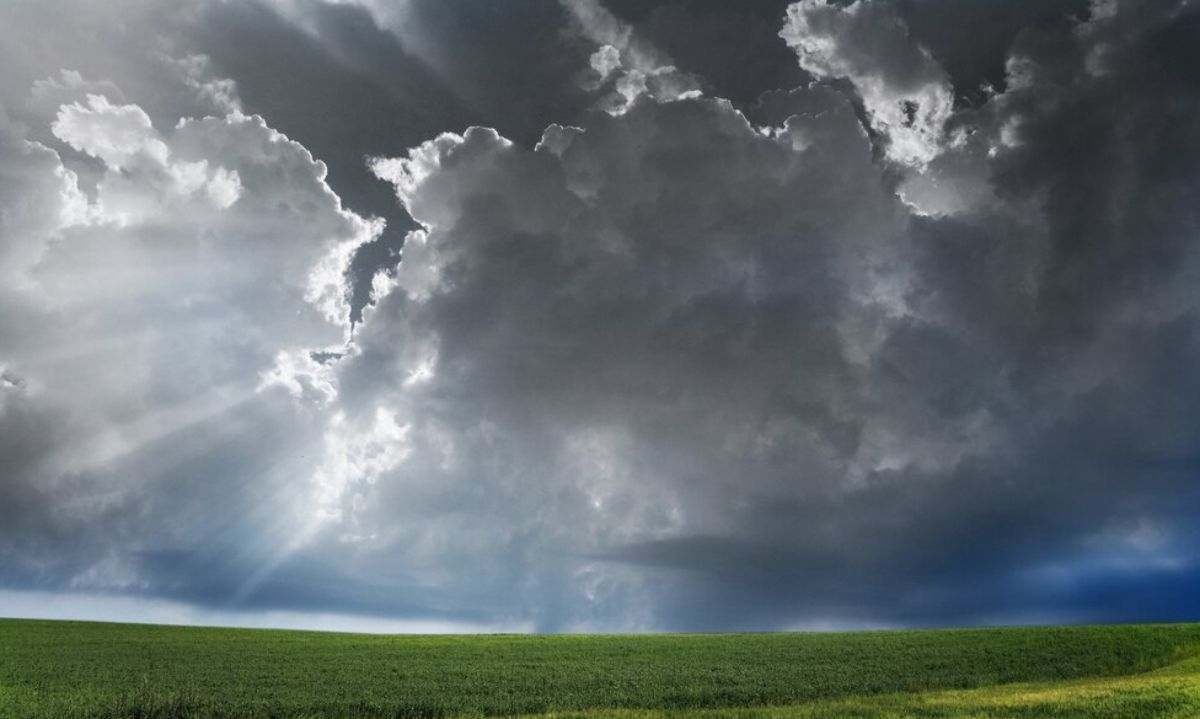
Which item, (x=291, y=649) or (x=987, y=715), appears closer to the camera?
(x=987, y=715)

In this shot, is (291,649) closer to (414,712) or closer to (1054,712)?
(414,712)

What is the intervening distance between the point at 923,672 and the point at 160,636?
5657cm

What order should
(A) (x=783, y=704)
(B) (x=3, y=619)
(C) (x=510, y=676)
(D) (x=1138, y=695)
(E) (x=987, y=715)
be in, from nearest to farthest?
1. (E) (x=987, y=715)
2. (D) (x=1138, y=695)
3. (A) (x=783, y=704)
4. (C) (x=510, y=676)
5. (B) (x=3, y=619)

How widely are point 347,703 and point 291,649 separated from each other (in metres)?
25.3

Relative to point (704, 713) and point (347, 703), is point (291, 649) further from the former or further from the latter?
point (704, 713)

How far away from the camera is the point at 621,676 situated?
121 feet

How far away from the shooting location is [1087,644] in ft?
162

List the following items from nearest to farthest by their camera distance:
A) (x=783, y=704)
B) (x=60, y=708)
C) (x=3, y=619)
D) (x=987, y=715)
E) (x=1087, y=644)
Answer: (x=987, y=715) → (x=60, y=708) → (x=783, y=704) → (x=1087, y=644) → (x=3, y=619)

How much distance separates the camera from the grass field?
27.4 meters

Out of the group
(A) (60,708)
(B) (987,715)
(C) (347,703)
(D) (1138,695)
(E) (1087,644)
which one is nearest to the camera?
(B) (987,715)

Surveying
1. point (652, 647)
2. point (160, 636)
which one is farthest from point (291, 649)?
point (652, 647)

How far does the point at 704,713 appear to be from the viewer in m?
26.9

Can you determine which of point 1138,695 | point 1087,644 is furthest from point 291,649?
point 1087,644

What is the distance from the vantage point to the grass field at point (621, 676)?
27.4m
